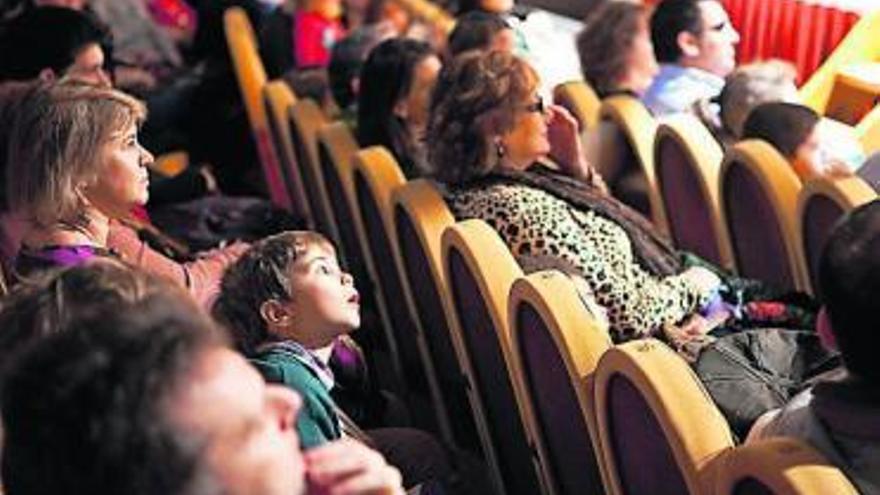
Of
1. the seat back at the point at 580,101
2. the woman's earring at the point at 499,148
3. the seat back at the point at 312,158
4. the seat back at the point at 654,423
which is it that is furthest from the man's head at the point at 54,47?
the seat back at the point at 654,423

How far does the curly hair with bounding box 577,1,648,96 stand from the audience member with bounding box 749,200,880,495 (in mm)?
2041

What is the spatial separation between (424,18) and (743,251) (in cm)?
197

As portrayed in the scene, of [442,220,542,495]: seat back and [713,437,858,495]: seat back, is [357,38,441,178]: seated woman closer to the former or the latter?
[442,220,542,495]: seat back

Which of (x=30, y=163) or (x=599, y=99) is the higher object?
(x=30, y=163)

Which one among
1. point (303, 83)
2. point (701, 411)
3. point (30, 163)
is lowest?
point (303, 83)

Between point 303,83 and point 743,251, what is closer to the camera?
point 743,251

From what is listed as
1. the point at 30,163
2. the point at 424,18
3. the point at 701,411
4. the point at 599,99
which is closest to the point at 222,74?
the point at 424,18

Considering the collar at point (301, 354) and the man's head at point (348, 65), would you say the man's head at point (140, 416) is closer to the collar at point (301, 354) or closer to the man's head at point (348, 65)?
the collar at point (301, 354)

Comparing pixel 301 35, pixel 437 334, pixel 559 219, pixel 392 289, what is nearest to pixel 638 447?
pixel 559 219

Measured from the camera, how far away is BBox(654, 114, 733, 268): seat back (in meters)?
2.69

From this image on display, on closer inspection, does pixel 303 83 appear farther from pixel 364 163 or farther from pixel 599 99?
pixel 364 163

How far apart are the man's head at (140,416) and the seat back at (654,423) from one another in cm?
53

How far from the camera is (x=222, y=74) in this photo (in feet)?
15.4

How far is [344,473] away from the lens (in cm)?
113
